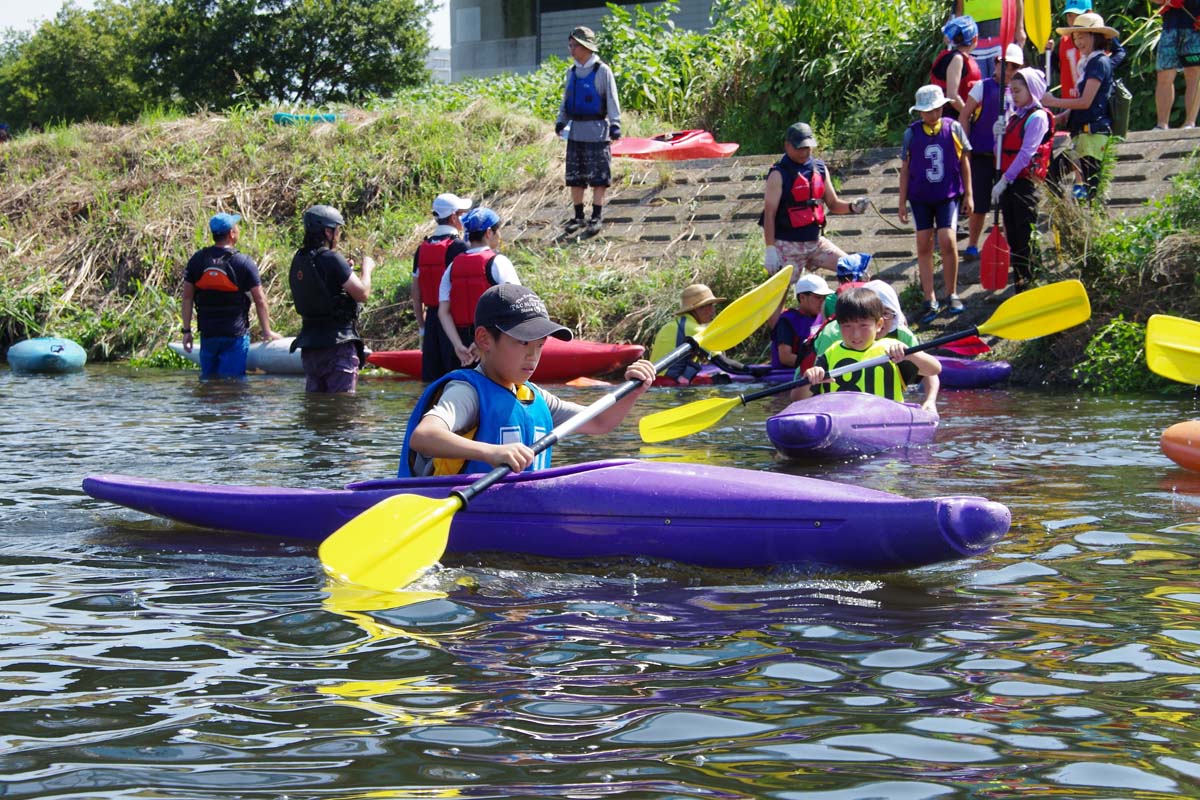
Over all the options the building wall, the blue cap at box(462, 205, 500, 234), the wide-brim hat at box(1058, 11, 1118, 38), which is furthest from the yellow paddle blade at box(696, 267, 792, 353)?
the building wall

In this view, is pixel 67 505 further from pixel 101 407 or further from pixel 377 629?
pixel 101 407

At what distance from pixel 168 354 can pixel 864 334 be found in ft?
29.0

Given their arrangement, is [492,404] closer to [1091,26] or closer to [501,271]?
[501,271]

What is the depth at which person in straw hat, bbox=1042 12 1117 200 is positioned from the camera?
9789 millimetres

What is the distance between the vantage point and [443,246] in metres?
8.93

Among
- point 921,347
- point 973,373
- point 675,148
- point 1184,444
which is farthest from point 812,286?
point 675,148

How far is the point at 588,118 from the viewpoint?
488 inches

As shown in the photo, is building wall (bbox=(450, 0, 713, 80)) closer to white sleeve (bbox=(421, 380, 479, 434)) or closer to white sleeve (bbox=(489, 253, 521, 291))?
white sleeve (bbox=(489, 253, 521, 291))

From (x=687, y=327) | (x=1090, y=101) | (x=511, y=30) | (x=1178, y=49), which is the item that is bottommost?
(x=687, y=327)

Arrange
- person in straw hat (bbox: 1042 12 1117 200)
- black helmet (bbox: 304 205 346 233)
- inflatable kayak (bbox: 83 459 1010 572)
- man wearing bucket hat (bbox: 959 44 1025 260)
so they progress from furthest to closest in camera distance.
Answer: man wearing bucket hat (bbox: 959 44 1025 260) < person in straw hat (bbox: 1042 12 1117 200) < black helmet (bbox: 304 205 346 233) < inflatable kayak (bbox: 83 459 1010 572)

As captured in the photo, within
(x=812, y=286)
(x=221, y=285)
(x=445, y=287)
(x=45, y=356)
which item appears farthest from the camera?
(x=45, y=356)

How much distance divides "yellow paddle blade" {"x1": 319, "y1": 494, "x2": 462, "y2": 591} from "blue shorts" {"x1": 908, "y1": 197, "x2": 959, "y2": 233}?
648 cm

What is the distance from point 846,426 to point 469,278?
2.49 m

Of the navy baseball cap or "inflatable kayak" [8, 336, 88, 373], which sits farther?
"inflatable kayak" [8, 336, 88, 373]
